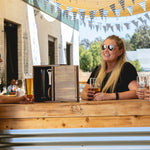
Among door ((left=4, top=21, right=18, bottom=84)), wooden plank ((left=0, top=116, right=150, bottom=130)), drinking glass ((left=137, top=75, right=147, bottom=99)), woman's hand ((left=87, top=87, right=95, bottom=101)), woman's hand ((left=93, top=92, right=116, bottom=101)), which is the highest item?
door ((left=4, top=21, right=18, bottom=84))

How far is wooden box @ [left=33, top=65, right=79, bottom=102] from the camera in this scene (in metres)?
1.66

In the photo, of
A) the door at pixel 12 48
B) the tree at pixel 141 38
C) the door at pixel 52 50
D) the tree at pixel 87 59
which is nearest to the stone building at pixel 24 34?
the door at pixel 12 48

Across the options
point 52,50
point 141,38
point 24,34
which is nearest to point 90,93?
point 24,34

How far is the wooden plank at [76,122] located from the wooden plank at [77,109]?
0.9 inches

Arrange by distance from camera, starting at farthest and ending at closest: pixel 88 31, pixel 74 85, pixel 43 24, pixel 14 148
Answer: pixel 88 31
pixel 43 24
pixel 74 85
pixel 14 148

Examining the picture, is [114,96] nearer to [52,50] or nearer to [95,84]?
[95,84]

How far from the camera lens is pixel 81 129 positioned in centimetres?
154

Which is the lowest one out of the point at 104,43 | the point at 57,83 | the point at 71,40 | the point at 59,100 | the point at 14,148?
the point at 14,148

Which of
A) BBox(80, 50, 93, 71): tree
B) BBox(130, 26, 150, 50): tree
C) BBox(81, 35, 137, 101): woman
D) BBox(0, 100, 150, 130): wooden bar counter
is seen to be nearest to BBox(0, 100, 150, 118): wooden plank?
BBox(0, 100, 150, 130): wooden bar counter

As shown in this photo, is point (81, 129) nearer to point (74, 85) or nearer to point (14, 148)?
point (74, 85)

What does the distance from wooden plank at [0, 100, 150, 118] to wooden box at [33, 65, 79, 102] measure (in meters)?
0.12

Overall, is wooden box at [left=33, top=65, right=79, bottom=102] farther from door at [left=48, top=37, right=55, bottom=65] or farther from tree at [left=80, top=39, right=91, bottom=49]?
tree at [left=80, top=39, right=91, bottom=49]

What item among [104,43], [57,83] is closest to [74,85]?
[57,83]

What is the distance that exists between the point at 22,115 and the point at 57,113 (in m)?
0.20
